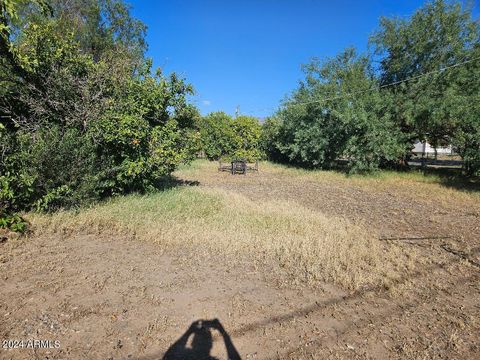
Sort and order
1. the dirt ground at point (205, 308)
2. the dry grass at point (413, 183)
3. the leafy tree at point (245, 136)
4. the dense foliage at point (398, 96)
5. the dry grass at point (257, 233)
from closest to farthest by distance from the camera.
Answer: the dirt ground at point (205, 308)
the dry grass at point (257, 233)
the dry grass at point (413, 183)
the dense foliage at point (398, 96)
the leafy tree at point (245, 136)

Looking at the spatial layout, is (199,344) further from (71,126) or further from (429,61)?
(429,61)

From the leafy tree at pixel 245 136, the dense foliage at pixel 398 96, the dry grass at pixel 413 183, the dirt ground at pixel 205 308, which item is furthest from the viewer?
the leafy tree at pixel 245 136

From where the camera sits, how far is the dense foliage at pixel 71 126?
5.87 meters

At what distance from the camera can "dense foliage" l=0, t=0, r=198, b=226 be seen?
5867mm

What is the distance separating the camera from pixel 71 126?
6.97 metres

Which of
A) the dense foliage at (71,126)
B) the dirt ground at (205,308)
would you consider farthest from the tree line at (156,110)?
the dirt ground at (205,308)

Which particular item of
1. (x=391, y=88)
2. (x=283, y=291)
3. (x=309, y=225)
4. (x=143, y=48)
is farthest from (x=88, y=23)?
(x=283, y=291)

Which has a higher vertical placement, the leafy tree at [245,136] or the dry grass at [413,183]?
the leafy tree at [245,136]

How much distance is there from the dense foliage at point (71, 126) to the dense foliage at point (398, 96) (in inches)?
387

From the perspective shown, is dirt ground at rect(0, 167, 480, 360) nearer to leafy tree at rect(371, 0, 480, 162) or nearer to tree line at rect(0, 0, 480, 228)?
tree line at rect(0, 0, 480, 228)

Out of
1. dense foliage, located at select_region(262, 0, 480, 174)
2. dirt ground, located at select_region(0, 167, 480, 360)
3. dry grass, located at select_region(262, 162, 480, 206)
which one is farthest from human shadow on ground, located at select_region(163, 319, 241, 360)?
dense foliage, located at select_region(262, 0, 480, 174)

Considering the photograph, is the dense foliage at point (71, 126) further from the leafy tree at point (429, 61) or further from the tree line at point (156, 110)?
the leafy tree at point (429, 61)

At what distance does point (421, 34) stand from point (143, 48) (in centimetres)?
1921

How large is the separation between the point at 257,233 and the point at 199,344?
128 inches
